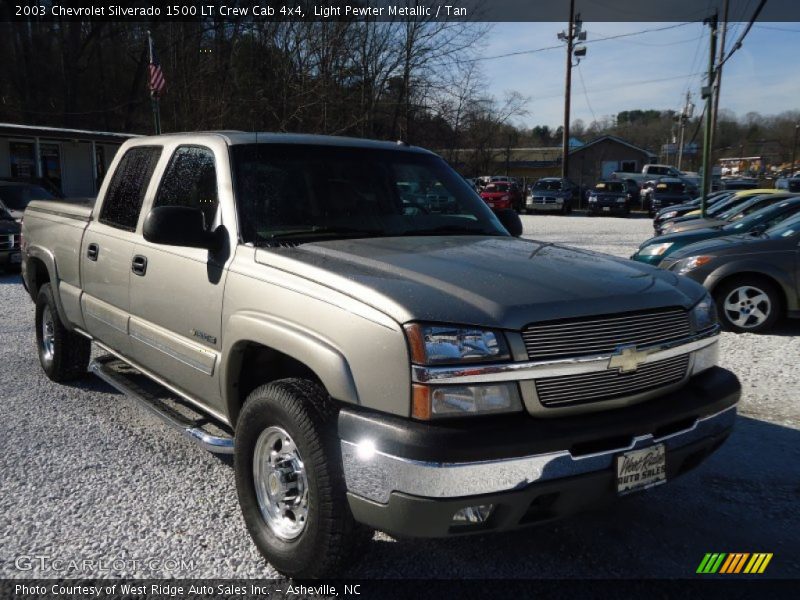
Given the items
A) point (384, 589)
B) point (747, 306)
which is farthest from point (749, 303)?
point (384, 589)

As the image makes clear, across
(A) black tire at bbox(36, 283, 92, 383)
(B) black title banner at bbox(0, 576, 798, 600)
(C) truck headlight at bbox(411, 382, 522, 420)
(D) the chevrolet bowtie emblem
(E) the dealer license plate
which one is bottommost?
(B) black title banner at bbox(0, 576, 798, 600)

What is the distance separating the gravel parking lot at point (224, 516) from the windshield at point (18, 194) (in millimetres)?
11421

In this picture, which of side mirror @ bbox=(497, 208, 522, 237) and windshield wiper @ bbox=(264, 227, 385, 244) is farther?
side mirror @ bbox=(497, 208, 522, 237)

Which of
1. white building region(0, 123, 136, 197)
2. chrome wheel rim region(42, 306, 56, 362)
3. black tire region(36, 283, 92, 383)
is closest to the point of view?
black tire region(36, 283, 92, 383)

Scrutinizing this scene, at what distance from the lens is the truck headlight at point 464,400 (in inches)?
93.8

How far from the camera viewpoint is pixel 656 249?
9.79 m

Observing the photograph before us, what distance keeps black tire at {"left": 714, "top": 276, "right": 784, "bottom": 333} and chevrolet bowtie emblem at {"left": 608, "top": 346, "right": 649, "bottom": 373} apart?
5668 millimetres

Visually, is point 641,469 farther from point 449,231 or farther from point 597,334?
point 449,231

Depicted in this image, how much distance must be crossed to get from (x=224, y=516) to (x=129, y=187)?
2.30 meters

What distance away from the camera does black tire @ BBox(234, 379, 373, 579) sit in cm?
255

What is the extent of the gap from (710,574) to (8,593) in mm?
2958

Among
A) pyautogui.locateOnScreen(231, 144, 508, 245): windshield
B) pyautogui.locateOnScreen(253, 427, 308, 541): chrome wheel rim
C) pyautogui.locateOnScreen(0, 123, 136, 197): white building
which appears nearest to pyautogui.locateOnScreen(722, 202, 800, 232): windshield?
pyautogui.locateOnScreen(231, 144, 508, 245): windshield

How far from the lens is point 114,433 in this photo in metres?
4.55

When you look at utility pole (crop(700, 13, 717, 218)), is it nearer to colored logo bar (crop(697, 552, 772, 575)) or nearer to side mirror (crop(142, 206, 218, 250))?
colored logo bar (crop(697, 552, 772, 575))
